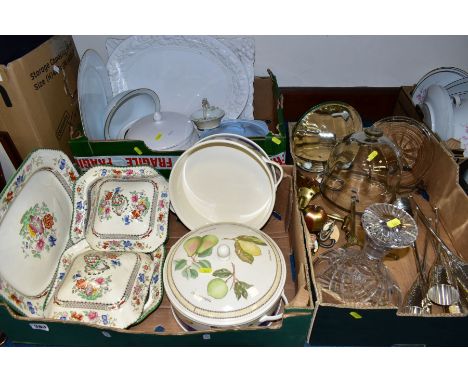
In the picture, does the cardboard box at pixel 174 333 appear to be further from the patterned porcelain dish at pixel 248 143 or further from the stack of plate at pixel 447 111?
the stack of plate at pixel 447 111

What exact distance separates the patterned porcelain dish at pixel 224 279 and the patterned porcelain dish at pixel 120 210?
178 millimetres

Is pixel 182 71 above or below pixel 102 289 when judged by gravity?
above

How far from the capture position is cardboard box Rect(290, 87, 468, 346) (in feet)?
2.36

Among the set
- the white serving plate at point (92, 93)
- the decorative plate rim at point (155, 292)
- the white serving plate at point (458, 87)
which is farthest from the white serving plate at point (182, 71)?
the white serving plate at point (458, 87)

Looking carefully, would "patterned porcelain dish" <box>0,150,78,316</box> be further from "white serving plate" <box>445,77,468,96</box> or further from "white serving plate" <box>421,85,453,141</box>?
"white serving plate" <box>445,77,468,96</box>

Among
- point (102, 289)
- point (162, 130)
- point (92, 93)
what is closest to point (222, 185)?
point (162, 130)

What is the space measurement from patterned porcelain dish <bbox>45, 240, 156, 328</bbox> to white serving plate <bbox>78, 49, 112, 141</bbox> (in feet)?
1.26

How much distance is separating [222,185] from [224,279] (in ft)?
1.05

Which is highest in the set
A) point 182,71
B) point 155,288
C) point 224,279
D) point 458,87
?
point 182,71

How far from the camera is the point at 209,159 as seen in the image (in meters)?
0.97

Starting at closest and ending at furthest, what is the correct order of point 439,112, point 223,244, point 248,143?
point 223,244 < point 248,143 < point 439,112

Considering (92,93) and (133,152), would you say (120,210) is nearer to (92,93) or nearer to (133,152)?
(133,152)

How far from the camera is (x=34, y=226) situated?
0.90 metres

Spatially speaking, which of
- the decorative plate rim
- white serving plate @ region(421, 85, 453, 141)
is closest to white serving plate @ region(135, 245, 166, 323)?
the decorative plate rim
